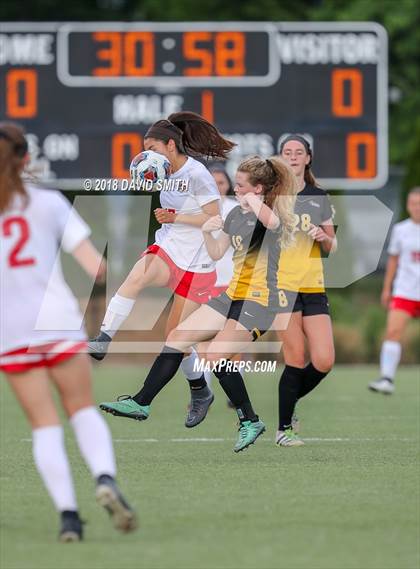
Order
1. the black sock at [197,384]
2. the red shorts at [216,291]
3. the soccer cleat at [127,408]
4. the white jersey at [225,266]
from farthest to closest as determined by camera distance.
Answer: the white jersey at [225,266], the red shorts at [216,291], the black sock at [197,384], the soccer cleat at [127,408]

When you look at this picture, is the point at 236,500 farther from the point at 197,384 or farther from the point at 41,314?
the point at 197,384

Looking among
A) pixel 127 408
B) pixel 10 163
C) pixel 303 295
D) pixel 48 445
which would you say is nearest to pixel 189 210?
pixel 303 295

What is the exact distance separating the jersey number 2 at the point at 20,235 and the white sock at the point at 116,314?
11.5ft

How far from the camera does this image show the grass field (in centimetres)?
544

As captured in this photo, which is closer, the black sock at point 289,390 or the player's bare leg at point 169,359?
the player's bare leg at point 169,359

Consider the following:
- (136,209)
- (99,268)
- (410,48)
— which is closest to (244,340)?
(99,268)

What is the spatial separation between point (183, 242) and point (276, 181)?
82 centimetres

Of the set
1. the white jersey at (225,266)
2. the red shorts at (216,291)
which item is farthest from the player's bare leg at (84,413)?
the white jersey at (225,266)

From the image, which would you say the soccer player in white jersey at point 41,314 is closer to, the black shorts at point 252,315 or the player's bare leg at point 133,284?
the black shorts at point 252,315

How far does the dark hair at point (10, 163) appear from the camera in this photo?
18.5 feet

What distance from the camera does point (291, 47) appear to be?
17.0m

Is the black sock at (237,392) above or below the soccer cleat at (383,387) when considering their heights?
above

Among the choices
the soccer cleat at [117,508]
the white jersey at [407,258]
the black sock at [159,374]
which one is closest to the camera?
the soccer cleat at [117,508]

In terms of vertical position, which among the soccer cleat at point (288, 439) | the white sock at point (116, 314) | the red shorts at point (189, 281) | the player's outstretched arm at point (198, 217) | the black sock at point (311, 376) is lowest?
the soccer cleat at point (288, 439)
